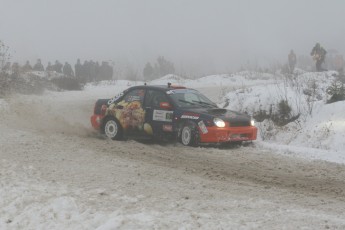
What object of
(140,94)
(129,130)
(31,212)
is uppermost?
(140,94)

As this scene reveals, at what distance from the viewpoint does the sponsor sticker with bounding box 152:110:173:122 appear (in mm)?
10680

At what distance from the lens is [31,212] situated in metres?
5.62

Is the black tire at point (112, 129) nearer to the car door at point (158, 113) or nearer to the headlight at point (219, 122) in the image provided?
the car door at point (158, 113)

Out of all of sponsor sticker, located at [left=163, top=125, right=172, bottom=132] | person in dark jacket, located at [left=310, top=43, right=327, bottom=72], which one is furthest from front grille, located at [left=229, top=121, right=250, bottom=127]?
person in dark jacket, located at [left=310, top=43, right=327, bottom=72]

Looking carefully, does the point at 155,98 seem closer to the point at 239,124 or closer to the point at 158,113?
the point at 158,113

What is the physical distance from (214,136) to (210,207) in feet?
14.9

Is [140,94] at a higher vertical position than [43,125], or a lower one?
higher

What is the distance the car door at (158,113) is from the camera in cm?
1070

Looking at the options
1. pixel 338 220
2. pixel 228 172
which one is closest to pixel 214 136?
pixel 228 172

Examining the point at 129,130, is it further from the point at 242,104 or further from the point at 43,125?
the point at 242,104

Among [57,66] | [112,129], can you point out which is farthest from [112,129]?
[57,66]

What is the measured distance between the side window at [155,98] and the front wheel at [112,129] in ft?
3.18

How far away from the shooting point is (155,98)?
11.1m

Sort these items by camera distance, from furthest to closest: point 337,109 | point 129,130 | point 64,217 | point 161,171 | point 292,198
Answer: point 337,109
point 129,130
point 161,171
point 292,198
point 64,217
